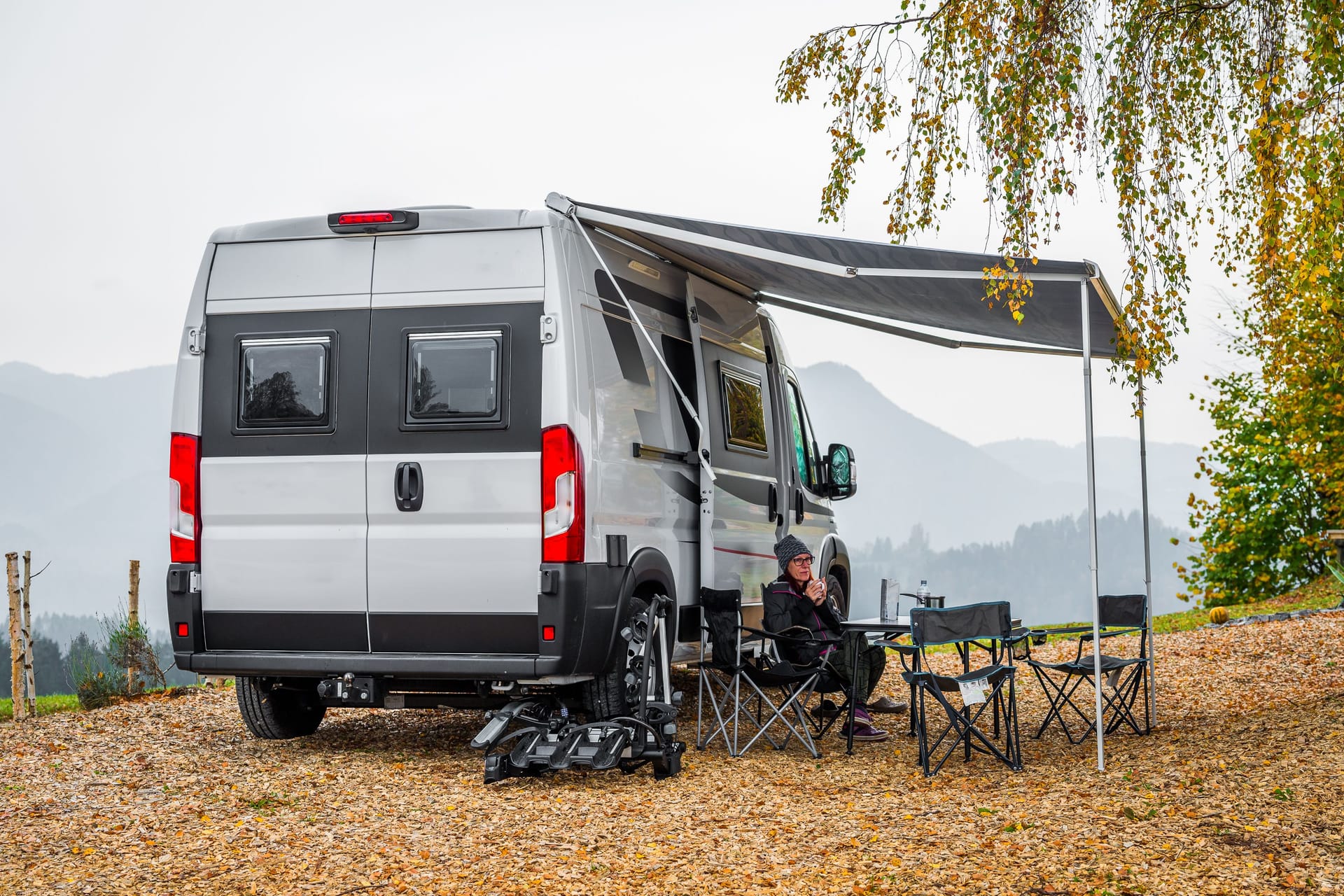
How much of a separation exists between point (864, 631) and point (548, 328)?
7.22ft

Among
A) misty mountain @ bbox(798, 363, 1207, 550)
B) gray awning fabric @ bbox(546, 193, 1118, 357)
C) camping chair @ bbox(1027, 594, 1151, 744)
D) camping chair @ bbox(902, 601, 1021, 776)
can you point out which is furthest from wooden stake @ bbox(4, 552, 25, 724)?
misty mountain @ bbox(798, 363, 1207, 550)

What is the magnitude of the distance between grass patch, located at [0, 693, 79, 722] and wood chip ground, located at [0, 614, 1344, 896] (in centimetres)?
229

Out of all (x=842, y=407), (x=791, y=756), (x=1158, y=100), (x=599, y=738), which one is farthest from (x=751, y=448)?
(x=842, y=407)

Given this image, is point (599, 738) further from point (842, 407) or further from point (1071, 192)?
point (842, 407)

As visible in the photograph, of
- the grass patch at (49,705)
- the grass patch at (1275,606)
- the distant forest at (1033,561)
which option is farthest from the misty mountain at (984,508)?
the grass patch at (49,705)

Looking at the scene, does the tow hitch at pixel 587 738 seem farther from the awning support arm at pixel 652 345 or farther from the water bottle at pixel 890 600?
the water bottle at pixel 890 600

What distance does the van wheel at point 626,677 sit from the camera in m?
5.57

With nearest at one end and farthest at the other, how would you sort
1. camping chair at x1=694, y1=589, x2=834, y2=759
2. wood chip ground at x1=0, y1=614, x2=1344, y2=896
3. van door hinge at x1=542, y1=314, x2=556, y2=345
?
wood chip ground at x1=0, y1=614, x2=1344, y2=896, van door hinge at x1=542, y1=314, x2=556, y2=345, camping chair at x1=694, y1=589, x2=834, y2=759

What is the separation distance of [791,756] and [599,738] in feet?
3.78

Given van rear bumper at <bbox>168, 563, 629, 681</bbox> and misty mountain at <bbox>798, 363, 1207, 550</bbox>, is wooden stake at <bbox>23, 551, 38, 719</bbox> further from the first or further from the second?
misty mountain at <bbox>798, 363, 1207, 550</bbox>

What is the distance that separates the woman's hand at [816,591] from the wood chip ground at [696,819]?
0.77 metres

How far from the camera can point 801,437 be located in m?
8.13

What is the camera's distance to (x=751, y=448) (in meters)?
7.24

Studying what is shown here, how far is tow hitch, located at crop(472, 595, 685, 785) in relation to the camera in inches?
204
